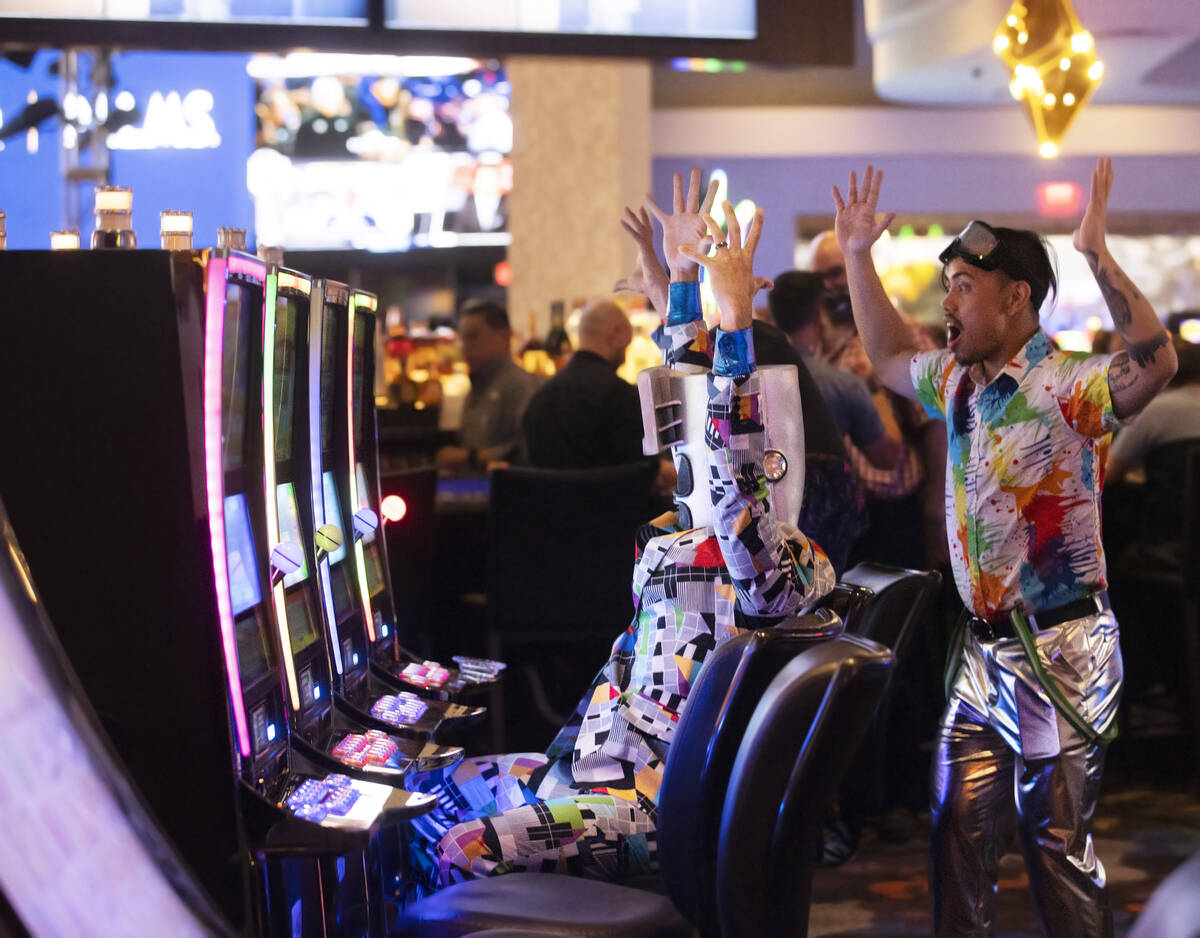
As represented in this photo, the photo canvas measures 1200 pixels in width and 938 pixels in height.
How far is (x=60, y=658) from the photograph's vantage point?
1.18 m

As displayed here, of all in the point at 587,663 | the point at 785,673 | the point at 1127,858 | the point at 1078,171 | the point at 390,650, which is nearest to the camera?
the point at 785,673

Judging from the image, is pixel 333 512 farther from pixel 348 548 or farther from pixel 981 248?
pixel 981 248

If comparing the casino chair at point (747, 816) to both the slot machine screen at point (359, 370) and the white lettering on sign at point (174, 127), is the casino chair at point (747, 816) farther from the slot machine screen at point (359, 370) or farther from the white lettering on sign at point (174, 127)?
the white lettering on sign at point (174, 127)

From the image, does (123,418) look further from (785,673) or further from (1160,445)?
(1160,445)

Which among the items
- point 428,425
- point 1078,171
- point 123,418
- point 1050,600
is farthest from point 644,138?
point 123,418

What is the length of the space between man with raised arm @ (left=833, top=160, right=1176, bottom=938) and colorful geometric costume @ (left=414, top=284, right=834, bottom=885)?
41 centimetres

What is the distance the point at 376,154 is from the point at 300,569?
7711 mm

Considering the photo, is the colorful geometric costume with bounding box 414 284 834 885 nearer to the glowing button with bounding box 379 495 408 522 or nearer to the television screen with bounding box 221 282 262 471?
the television screen with bounding box 221 282 262 471

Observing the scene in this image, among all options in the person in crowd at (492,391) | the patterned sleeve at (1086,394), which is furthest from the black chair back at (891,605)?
the person in crowd at (492,391)

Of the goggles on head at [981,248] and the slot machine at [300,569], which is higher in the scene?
the goggles on head at [981,248]

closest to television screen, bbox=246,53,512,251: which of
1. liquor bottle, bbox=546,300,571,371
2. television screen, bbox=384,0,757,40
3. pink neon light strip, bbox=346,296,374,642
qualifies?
liquor bottle, bbox=546,300,571,371

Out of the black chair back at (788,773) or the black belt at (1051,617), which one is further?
the black belt at (1051,617)

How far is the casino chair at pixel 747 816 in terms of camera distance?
1545mm

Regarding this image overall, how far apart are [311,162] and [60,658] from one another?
8.55 meters
